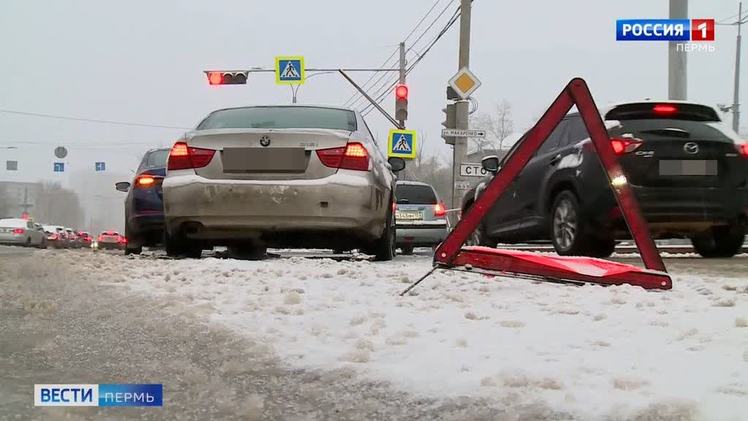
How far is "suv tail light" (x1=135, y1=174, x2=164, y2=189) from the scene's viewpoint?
282 inches

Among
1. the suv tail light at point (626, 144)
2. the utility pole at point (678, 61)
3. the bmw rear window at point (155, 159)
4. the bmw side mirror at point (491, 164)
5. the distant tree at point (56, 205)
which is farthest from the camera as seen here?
the distant tree at point (56, 205)

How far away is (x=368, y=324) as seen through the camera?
110 inches

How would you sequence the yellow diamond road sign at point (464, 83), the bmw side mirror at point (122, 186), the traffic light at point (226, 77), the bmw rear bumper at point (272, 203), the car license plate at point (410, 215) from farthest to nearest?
the traffic light at point (226, 77), the yellow diamond road sign at point (464, 83), the car license plate at point (410, 215), the bmw side mirror at point (122, 186), the bmw rear bumper at point (272, 203)

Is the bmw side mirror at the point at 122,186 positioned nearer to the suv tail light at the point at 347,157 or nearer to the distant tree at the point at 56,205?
the suv tail light at the point at 347,157

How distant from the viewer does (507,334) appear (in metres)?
2.58

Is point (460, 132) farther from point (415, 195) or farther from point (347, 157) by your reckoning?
point (347, 157)

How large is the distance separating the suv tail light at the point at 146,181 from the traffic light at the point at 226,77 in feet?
43.3

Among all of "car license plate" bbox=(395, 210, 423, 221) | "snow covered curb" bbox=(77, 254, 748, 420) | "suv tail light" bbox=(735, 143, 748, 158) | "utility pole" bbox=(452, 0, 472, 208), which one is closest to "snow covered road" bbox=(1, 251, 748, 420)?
"snow covered curb" bbox=(77, 254, 748, 420)

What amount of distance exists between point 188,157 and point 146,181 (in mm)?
2061

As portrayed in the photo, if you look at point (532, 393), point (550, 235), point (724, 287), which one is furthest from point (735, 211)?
point (532, 393)

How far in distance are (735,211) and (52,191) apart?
9896 centimetres

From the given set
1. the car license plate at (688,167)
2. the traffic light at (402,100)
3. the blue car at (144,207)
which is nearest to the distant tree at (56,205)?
the traffic light at (402,100)

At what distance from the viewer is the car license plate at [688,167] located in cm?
596

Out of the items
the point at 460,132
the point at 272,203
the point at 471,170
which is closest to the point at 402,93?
the point at 460,132
